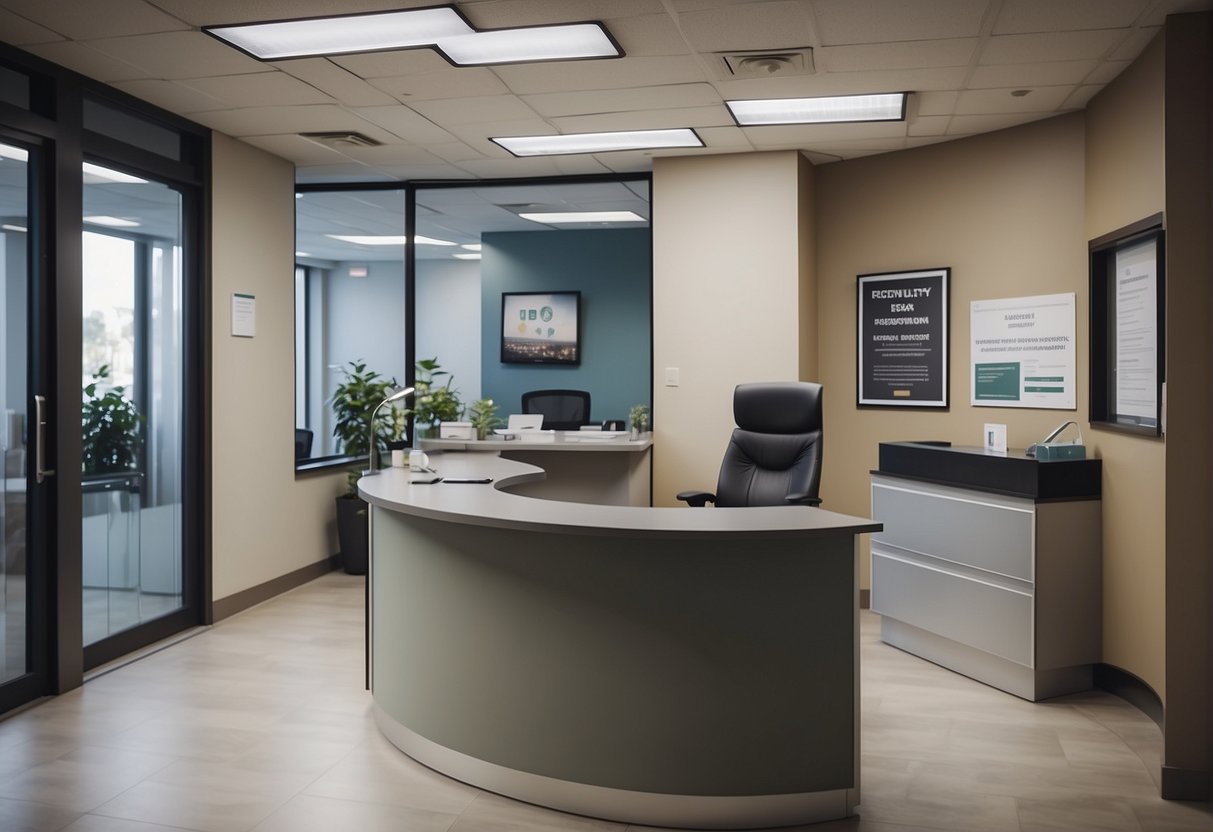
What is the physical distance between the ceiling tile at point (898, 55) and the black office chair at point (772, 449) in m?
1.37

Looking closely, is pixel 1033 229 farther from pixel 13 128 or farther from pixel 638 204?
pixel 13 128

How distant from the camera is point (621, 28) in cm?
346

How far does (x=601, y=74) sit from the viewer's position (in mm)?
3986

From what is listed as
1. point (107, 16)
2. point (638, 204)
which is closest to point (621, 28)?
point (107, 16)

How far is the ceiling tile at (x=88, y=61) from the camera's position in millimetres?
3658

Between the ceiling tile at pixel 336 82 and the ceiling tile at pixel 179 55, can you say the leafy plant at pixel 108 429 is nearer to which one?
the ceiling tile at pixel 179 55

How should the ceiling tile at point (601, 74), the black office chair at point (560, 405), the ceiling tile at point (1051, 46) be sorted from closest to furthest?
the ceiling tile at point (1051, 46)
the ceiling tile at point (601, 74)
the black office chair at point (560, 405)

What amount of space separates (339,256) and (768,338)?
274 inches

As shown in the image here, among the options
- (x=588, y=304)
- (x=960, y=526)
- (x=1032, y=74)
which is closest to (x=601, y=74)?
(x=1032, y=74)

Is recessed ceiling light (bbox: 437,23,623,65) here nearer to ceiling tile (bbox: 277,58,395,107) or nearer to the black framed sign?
ceiling tile (bbox: 277,58,395,107)

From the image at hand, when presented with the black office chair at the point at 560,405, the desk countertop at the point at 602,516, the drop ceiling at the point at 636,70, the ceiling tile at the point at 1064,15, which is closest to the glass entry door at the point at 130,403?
the drop ceiling at the point at 636,70

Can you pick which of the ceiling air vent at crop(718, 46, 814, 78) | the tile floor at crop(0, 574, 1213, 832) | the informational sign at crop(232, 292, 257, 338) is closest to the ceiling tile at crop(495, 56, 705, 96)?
the ceiling air vent at crop(718, 46, 814, 78)

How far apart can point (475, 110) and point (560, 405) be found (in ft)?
11.5

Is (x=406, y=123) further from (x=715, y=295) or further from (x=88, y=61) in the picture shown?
(x=715, y=295)
